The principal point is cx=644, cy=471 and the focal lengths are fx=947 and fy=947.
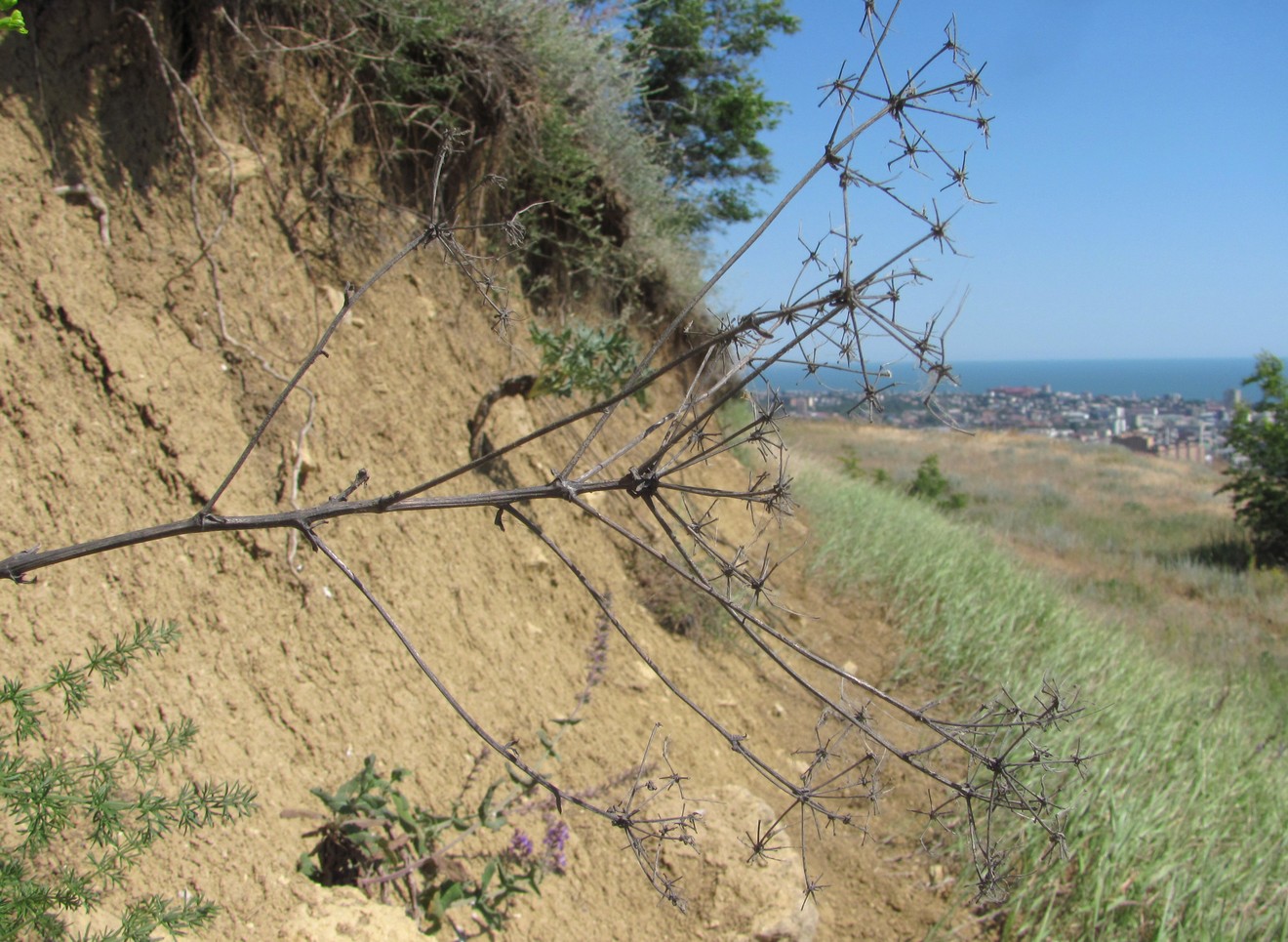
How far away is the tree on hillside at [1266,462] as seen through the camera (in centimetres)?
1614

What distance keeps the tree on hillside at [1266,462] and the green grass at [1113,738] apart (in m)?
8.92

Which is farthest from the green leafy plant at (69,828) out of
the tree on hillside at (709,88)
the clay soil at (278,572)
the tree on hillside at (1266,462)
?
the tree on hillside at (1266,462)

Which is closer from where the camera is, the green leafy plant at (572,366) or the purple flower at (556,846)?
the purple flower at (556,846)

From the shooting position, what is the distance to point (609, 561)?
4.61 meters

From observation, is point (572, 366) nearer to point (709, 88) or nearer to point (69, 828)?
point (69, 828)

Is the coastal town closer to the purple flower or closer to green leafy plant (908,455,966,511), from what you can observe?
green leafy plant (908,455,966,511)

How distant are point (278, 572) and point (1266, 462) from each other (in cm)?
Result: 1793

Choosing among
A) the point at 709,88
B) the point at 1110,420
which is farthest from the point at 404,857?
the point at 1110,420

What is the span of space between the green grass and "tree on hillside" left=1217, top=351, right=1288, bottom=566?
351 inches

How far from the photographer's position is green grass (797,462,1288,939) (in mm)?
3305

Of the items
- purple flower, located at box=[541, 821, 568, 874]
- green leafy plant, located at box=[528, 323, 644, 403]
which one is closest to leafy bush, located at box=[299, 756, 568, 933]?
purple flower, located at box=[541, 821, 568, 874]

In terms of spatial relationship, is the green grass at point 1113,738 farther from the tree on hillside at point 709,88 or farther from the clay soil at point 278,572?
the tree on hillside at point 709,88

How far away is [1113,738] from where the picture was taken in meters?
4.45

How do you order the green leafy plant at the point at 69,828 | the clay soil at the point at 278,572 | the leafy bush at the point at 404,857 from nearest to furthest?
the green leafy plant at the point at 69,828 → the leafy bush at the point at 404,857 → the clay soil at the point at 278,572
